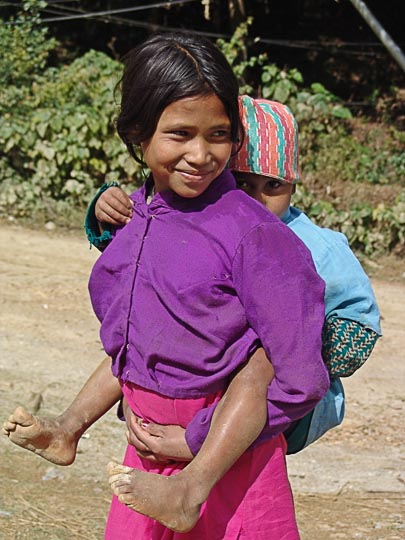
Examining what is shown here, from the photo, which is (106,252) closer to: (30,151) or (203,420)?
(203,420)

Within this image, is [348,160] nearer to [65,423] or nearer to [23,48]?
[23,48]

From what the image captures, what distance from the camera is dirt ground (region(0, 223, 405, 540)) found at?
3871 millimetres

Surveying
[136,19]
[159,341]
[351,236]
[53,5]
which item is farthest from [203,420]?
[136,19]

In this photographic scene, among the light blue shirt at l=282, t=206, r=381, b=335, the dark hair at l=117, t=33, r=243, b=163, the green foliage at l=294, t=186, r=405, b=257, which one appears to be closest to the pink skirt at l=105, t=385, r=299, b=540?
the light blue shirt at l=282, t=206, r=381, b=335

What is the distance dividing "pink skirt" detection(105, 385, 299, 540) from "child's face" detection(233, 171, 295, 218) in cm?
50

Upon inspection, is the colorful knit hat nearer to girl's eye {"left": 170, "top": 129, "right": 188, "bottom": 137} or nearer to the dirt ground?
girl's eye {"left": 170, "top": 129, "right": 188, "bottom": 137}

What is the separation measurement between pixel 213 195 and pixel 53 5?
1037cm

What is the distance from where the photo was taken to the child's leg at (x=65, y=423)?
2188 millimetres

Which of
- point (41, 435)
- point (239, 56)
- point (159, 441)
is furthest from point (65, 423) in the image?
point (239, 56)

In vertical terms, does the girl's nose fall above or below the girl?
above

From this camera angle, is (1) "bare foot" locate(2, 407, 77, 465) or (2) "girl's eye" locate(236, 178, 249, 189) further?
(2) "girl's eye" locate(236, 178, 249, 189)

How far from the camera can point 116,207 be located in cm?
225

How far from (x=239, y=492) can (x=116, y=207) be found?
0.71 m

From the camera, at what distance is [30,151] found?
9047 mm
